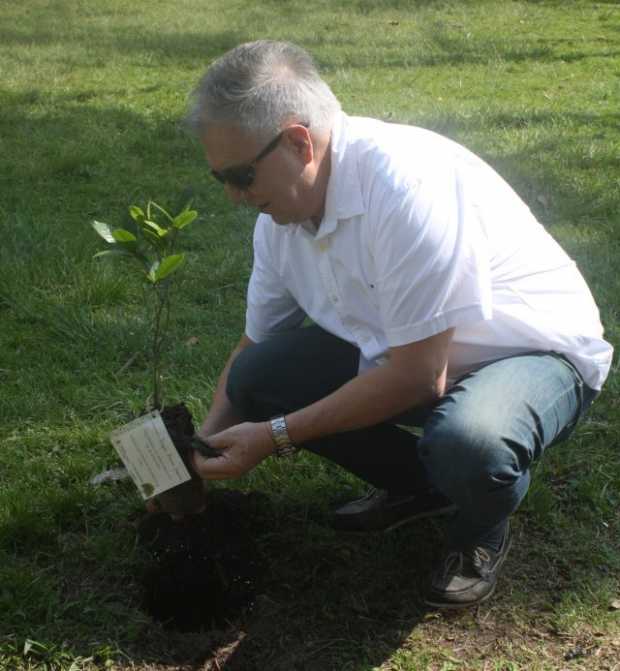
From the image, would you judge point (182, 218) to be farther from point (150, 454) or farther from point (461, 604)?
point (461, 604)

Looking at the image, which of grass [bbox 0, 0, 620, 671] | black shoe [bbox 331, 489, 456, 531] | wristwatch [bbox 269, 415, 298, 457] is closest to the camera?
wristwatch [bbox 269, 415, 298, 457]

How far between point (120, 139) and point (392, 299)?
14.9 ft

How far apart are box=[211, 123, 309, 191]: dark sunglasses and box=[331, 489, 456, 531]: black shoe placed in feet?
3.40

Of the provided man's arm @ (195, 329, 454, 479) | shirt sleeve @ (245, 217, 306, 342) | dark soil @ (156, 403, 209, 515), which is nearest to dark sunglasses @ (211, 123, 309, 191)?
shirt sleeve @ (245, 217, 306, 342)

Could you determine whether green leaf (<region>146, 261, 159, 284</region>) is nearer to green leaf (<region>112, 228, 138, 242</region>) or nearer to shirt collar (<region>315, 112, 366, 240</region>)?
green leaf (<region>112, 228, 138, 242</region>)

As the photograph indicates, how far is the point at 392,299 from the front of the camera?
2.07 meters

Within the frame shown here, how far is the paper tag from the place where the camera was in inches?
86.7

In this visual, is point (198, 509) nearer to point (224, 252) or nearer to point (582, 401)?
point (582, 401)

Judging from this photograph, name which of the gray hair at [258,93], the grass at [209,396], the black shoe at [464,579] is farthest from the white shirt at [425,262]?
the black shoe at [464,579]

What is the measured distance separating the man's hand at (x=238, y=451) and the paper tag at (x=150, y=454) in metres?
0.06

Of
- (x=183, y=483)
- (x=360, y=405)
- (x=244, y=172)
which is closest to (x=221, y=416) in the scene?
(x=183, y=483)

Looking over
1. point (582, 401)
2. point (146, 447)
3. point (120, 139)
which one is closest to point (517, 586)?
point (582, 401)

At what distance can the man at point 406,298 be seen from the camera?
6.68 feet

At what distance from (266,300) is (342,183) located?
53cm
